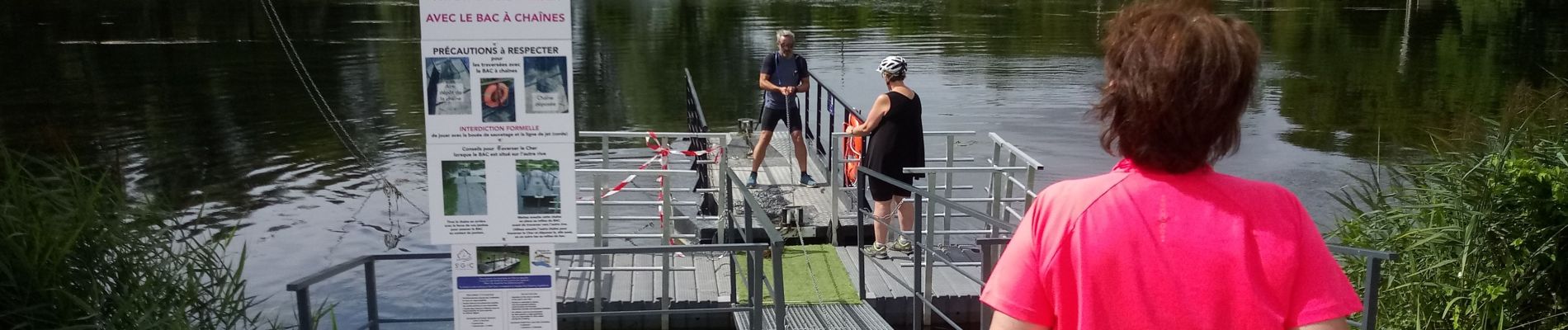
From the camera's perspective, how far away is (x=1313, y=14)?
4681cm

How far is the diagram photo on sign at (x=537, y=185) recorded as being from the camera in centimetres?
337

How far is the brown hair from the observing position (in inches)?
65.6

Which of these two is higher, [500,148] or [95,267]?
[500,148]

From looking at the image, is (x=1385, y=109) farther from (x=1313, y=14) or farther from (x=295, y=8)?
(x=295, y=8)

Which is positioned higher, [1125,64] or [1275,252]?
[1125,64]

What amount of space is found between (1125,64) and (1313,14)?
4947cm

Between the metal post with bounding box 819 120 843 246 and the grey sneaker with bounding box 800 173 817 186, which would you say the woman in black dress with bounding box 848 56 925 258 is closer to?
the metal post with bounding box 819 120 843 246

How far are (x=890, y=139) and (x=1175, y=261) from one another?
19.4 ft

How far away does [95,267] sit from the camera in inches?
185

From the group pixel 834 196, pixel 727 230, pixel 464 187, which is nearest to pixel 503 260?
pixel 464 187

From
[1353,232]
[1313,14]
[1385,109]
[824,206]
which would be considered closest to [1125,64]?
[1353,232]

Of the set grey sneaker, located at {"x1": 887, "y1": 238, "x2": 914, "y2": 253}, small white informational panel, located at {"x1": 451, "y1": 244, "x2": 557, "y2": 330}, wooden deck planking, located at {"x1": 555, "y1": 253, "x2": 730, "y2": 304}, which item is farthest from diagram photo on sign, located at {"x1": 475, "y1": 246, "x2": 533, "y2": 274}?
grey sneaker, located at {"x1": 887, "y1": 238, "x2": 914, "y2": 253}

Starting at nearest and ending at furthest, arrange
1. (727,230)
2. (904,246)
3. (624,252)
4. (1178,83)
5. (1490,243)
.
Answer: (1178,83), (624,252), (1490,243), (904,246), (727,230)

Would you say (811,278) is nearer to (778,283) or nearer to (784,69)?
(784,69)
